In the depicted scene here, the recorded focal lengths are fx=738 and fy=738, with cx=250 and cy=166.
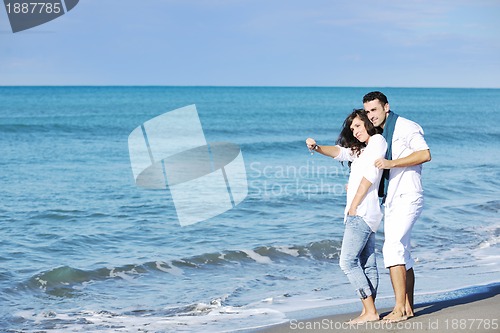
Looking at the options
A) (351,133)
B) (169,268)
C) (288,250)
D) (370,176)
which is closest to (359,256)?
(370,176)

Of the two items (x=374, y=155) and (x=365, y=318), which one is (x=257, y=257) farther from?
(x=374, y=155)

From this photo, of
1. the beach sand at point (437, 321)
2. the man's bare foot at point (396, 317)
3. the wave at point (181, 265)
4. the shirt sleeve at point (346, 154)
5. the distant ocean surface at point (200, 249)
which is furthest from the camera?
the wave at point (181, 265)

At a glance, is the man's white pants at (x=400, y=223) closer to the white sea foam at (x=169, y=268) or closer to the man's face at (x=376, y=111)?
the man's face at (x=376, y=111)

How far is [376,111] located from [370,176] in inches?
20.4

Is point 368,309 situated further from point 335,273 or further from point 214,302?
point 335,273

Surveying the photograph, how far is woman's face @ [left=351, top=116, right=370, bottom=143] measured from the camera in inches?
223

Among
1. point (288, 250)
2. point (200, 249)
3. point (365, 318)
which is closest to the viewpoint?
point (365, 318)

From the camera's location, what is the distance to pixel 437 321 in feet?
18.5

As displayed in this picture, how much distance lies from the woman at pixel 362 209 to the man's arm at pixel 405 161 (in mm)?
64

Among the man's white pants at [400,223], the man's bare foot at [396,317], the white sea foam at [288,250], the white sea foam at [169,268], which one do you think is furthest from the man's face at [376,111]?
the white sea foam at [288,250]

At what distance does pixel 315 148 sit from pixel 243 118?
3805 cm

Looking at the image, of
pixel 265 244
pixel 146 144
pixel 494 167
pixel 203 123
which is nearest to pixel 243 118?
pixel 203 123

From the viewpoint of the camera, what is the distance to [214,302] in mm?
7316

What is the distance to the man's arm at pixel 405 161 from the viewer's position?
5367mm
